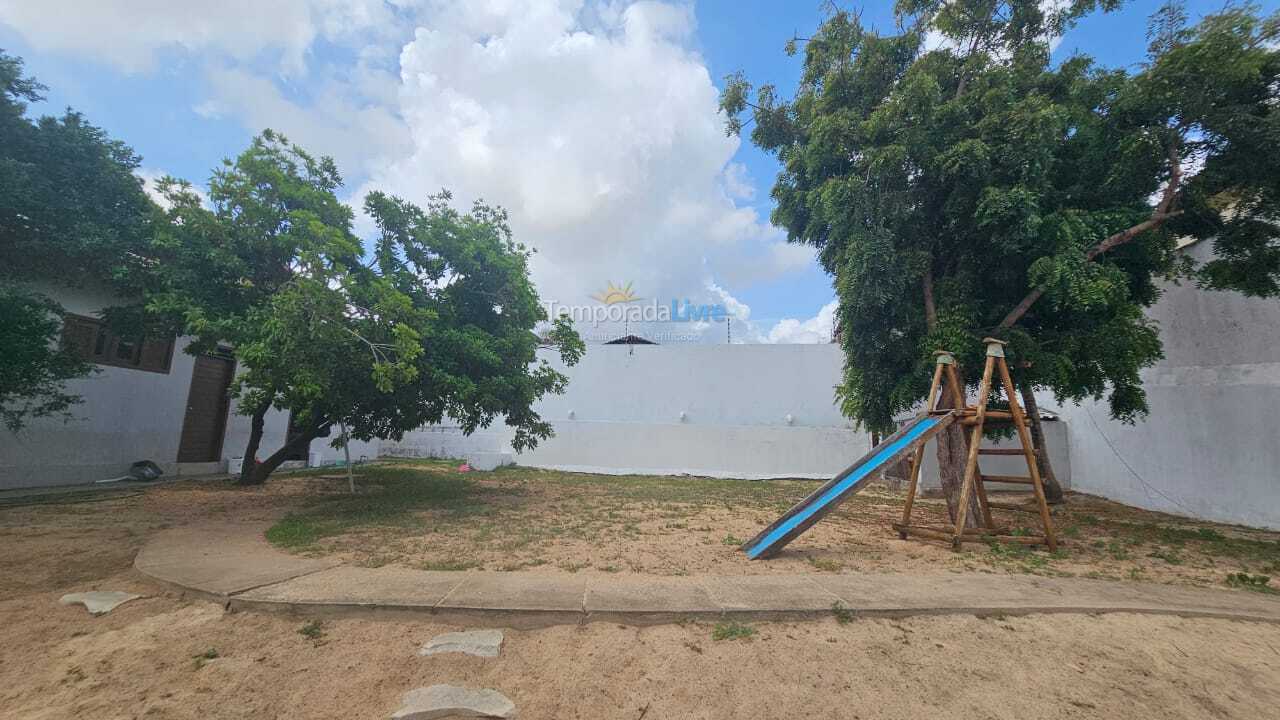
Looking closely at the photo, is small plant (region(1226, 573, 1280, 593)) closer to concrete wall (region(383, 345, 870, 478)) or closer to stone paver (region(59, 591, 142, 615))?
stone paver (region(59, 591, 142, 615))

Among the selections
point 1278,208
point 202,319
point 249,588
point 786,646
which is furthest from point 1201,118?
point 202,319

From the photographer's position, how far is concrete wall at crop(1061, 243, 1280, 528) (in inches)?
313

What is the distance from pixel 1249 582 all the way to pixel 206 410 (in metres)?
19.2

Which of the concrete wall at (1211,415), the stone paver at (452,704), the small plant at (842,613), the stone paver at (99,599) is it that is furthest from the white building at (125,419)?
the concrete wall at (1211,415)

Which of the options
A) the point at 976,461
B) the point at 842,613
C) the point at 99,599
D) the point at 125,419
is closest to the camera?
the point at 842,613

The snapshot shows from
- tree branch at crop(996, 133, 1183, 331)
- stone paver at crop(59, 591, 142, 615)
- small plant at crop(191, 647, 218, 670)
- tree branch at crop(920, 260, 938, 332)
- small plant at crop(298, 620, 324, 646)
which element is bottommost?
stone paver at crop(59, 591, 142, 615)

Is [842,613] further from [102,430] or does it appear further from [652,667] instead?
[102,430]

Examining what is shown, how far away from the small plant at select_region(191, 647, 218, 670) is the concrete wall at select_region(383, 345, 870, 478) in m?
14.4

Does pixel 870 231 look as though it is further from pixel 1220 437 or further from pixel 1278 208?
pixel 1220 437

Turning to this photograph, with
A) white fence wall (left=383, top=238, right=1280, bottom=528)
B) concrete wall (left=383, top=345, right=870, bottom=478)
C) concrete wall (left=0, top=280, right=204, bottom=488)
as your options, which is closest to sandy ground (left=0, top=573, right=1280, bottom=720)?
white fence wall (left=383, top=238, right=1280, bottom=528)

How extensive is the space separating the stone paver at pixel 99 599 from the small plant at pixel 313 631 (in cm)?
158

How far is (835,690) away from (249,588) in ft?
13.3

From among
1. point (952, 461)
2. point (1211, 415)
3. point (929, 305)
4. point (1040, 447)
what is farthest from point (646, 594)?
point (1211, 415)

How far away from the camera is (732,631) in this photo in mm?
3264
